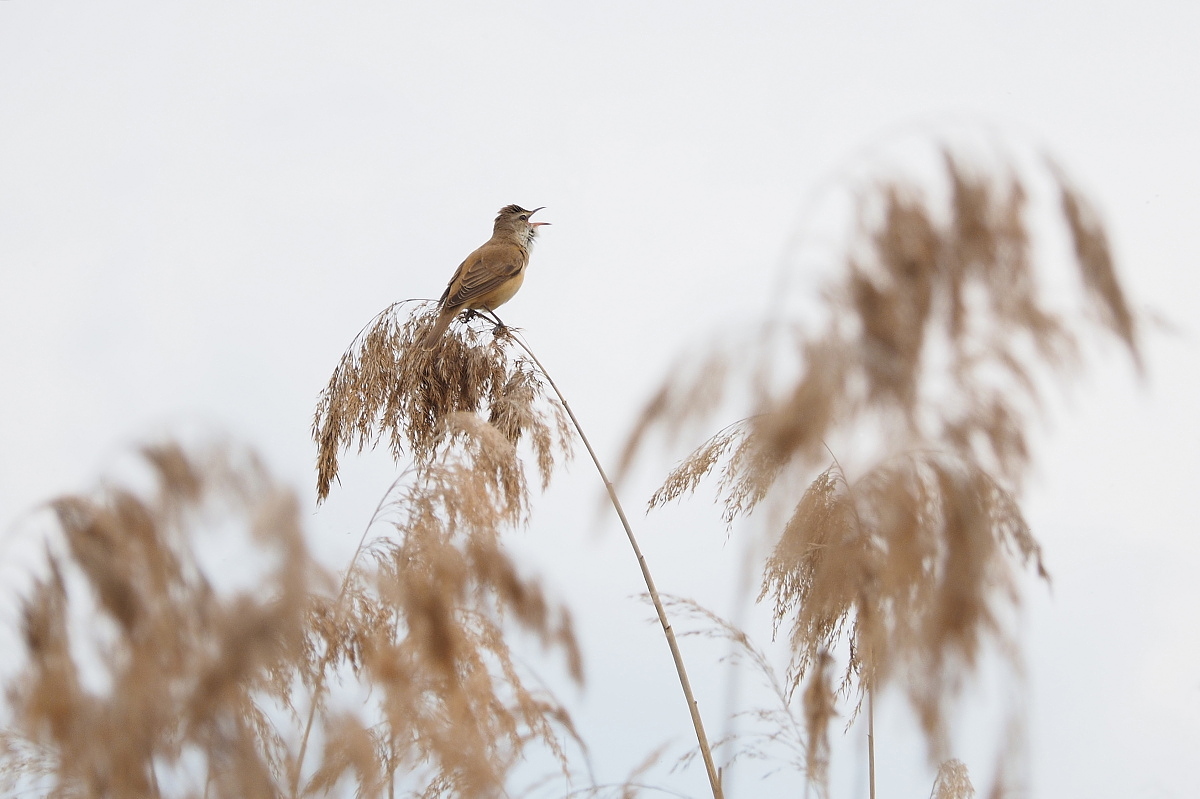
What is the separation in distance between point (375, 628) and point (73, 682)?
1.44m

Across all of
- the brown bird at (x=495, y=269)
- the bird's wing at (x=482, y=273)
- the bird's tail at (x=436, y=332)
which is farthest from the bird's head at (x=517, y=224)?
the bird's tail at (x=436, y=332)

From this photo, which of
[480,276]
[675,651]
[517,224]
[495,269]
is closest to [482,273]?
[480,276]

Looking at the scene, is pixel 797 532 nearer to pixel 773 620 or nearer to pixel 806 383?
pixel 773 620

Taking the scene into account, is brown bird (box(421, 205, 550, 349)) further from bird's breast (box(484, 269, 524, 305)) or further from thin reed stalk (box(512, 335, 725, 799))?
thin reed stalk (box(512, 335, 725, 799))

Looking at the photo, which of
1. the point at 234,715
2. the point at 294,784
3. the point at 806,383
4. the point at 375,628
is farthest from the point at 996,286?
the point at 375,628

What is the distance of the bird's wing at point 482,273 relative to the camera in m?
5.86

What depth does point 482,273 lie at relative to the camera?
6.28m

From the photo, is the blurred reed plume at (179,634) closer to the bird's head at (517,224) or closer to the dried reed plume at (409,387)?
the dried reed plume at (409,387)

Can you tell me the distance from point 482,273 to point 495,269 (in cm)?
16

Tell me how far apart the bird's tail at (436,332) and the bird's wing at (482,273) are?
0.55 m

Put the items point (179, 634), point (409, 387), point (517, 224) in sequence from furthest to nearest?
point (517, 224)
point (409, 387)
point (179, 634)

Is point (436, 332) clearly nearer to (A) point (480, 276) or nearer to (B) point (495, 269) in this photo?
(A) point (480, 276)

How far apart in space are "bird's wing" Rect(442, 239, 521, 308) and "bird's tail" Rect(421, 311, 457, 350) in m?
0.55

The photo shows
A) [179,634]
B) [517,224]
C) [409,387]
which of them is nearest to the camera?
[179,634]
